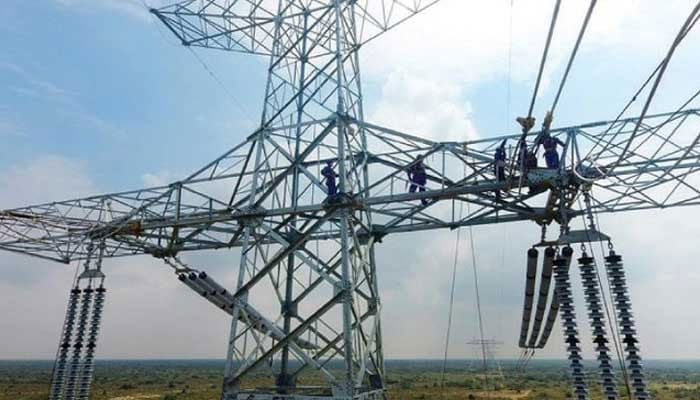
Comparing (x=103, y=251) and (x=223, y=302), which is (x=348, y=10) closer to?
(x=223, y=302)

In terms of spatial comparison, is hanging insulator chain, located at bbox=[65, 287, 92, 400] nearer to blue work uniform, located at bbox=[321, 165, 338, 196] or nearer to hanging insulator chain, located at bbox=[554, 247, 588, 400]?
blue work uniform, located at bbox=[321, 165, 338, 196]

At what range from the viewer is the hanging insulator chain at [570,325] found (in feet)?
32.4

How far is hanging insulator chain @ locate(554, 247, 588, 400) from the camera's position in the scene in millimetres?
9883

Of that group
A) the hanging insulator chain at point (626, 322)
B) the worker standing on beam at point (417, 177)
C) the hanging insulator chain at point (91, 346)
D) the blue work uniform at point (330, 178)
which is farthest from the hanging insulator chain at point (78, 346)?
the hanging insulator chain at point (626, 322)

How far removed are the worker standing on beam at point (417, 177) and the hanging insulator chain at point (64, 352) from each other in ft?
45.1

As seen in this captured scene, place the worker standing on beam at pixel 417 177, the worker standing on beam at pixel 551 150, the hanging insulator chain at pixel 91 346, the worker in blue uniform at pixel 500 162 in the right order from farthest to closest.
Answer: the hanging insulator chain at pixel 91 346 → the worker standing on beam at pixel 417 177 → the worker in blue uniform at pixel 500 162 → the worker standing on beam at pixel 551 150

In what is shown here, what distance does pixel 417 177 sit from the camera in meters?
14.1

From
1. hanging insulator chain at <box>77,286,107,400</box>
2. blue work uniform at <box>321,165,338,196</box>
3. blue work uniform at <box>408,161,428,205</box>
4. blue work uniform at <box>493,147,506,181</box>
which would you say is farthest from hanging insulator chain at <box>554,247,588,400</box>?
hanging insulator chain at <box>77,286,107,400</box>

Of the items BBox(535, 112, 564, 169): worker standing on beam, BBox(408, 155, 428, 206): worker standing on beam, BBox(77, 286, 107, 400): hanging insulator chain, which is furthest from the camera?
BBox(77, 286, 107, 400): hanging insulator chain

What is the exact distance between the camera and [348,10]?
16.3 metres

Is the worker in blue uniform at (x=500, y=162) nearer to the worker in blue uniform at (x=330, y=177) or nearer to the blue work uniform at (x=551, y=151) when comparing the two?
the blue work uniform at (x=551, y=151)

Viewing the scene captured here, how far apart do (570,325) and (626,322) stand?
1138 millimetres

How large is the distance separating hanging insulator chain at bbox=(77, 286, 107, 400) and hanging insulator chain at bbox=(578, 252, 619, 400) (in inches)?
637

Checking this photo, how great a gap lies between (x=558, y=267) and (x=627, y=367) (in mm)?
2425
